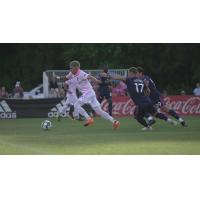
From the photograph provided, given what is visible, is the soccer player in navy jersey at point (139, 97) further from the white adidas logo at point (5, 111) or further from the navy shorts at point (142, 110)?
the white adidas logo at point (5, 111)

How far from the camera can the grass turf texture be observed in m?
15.3

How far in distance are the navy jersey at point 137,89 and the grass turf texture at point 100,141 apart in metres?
0.93

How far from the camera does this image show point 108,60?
49.1 meters

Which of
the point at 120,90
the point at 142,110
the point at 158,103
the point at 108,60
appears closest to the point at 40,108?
the point at 120,90

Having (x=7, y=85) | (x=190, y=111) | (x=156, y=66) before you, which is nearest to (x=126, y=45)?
(x=156, y=66)

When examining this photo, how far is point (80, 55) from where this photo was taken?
163ft

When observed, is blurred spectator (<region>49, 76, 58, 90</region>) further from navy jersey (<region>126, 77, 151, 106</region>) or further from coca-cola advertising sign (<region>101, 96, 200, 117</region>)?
navy jersey (<region>126, 77, 151, 106</region>)

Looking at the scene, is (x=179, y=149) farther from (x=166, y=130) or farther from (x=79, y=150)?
(x=166, y=130)

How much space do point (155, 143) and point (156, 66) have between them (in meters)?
32.3

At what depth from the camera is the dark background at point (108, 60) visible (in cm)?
4669

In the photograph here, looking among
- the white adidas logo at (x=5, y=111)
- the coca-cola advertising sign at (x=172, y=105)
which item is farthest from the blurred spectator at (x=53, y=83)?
the white adidas logo at (x=5, y=111)

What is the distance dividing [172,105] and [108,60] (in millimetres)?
16727

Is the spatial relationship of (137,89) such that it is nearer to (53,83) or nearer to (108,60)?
(53,83)

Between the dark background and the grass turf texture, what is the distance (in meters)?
24.0
